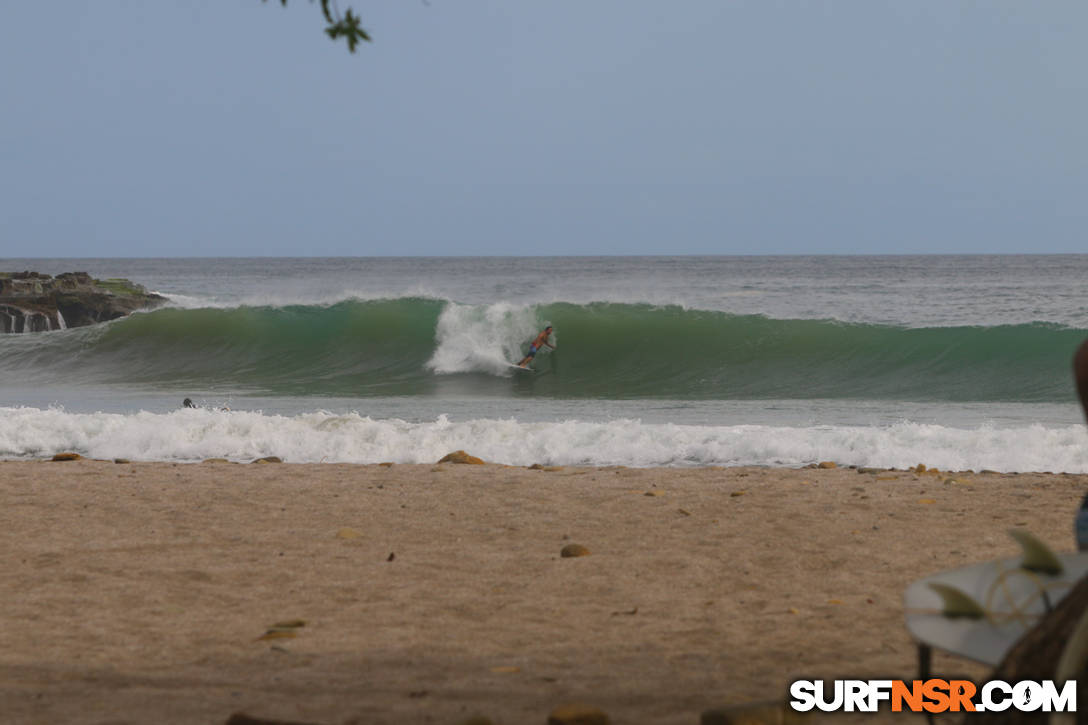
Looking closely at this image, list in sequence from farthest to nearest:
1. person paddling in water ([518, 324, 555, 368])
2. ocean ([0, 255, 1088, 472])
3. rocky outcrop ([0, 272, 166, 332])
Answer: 1. rocky outcrop ([0, 272, 166, 332])
2. person paddling in water ([518, 324, 555, 368])
3. ocean ([0, 255, 1088, 472])

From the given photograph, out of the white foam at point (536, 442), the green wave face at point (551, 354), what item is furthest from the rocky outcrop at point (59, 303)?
the white foam at point (536, 442)

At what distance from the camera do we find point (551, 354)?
21016 millimetres

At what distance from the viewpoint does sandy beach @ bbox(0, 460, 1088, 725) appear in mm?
3531

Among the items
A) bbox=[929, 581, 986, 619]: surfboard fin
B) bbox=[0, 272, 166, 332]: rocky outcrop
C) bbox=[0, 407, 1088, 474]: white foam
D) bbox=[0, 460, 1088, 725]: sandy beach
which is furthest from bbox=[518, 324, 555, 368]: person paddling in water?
bbox=[929, 581, 986, 619]: surfboard fin

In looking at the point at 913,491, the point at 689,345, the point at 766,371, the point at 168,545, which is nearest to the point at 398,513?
the point at 168,545

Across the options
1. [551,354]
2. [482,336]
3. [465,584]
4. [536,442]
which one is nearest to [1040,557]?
[465,584]

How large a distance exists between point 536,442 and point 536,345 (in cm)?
1031

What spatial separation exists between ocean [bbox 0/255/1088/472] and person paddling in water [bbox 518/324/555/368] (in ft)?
0.96

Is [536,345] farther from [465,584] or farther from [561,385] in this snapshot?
[465,584]

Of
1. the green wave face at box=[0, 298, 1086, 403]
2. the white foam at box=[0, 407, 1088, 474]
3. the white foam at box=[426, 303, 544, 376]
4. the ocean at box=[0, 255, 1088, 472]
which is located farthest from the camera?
the white foam at box=[426, 303, 544, 376]

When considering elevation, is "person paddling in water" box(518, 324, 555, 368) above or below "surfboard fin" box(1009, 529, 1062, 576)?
below

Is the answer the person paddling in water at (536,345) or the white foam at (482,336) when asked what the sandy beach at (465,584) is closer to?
the person paddling in water at (536,345)

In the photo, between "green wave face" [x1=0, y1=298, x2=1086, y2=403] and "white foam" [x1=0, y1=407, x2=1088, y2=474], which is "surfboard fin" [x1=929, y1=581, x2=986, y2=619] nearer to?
"white foam" [x1=0, y1=407, x2=1088, y2=474]

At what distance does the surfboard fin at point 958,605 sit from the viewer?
2414 millimetres
